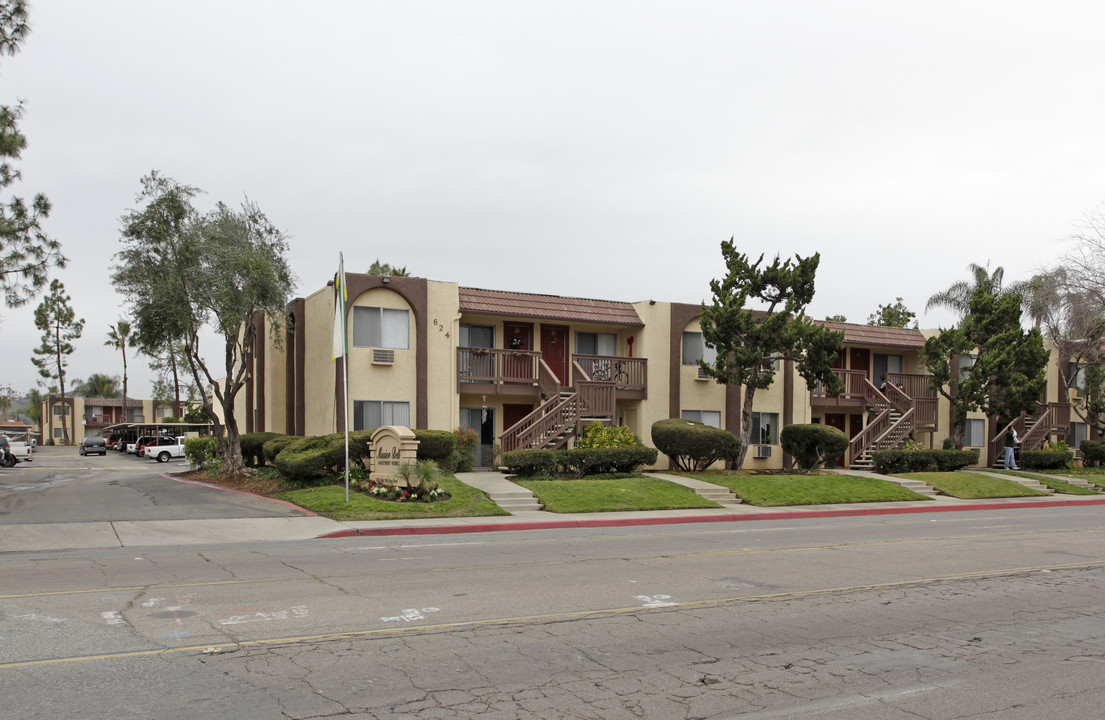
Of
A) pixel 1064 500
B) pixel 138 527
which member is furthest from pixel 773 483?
pixel 138 527

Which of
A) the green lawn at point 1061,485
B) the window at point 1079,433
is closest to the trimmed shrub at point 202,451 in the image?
the green lawn at point 1061,485

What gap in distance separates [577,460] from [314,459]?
7.33m

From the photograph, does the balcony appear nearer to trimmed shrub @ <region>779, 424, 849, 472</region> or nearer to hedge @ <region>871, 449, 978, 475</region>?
trimmed shrub @ <region>779, 424, 849, 472</region>

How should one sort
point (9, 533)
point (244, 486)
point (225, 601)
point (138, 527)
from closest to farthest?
point (225, 601), point (9, 533), point (138, 527), point (244, 486)

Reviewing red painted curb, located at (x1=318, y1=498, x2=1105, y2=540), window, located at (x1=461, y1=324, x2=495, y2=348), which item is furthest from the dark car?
red painted curb, located at (x1=318, y1=498, x2=1105, y2=540)

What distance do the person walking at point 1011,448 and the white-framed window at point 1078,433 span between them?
702cm

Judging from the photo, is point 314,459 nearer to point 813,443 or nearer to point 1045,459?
point 813,443

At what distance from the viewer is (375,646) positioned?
23.9ft

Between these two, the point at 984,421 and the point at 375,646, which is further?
the point at 984,421

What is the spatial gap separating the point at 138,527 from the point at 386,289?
12.4 meters

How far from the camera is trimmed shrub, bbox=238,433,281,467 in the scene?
29.7 m

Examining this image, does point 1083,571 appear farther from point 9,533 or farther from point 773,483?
point 9,533

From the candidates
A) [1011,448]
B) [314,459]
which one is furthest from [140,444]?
[1011,448]

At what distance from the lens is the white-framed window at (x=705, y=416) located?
103 feet
